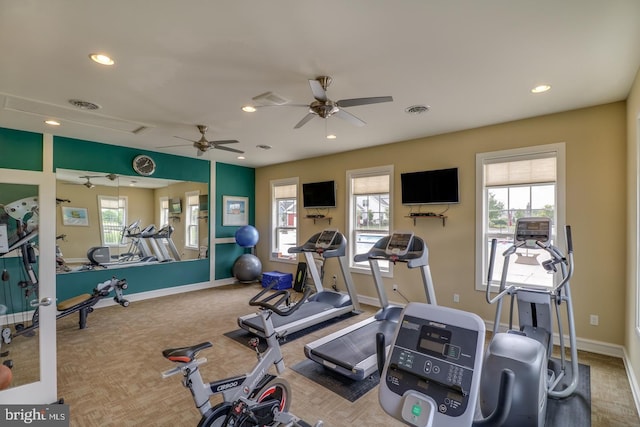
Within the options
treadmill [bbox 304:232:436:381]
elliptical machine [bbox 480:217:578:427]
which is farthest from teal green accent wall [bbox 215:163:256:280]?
elliptical machine [bbox 480:217:578:427]

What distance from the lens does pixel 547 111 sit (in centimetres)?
372

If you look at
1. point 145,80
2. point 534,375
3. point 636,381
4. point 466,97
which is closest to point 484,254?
point 636,381

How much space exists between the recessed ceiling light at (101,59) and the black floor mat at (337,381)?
3317mm

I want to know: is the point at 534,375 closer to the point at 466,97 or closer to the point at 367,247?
the point at 466,97

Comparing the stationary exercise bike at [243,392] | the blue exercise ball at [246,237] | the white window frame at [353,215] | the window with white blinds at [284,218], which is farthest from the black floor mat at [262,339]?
the blue exercise ball at [246,237]

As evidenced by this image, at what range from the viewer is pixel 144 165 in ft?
19.5

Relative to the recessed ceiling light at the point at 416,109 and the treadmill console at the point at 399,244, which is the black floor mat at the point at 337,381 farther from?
→ the recessed ceiling light at the point at 416,109

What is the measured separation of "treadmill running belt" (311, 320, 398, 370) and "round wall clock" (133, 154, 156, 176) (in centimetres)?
479

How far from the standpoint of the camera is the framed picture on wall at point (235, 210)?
23.9 ft

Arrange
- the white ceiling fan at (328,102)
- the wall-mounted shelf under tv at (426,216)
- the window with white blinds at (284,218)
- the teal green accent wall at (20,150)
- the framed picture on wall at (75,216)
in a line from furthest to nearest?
the window with white blinds at (284,218) < the framed picture on wall at (75,216) < the wall-mounted shelf under tv at (426,216) < the teal green accent wall at (20,150) < the white ceiling fan at (328,102)

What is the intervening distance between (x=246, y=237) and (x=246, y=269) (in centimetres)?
72

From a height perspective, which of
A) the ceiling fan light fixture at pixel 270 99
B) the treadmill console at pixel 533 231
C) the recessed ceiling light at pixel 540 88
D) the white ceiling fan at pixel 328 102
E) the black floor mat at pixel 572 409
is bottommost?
the black floor mat at pixel 572 409

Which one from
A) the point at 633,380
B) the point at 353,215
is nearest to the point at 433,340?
the point at 633,380

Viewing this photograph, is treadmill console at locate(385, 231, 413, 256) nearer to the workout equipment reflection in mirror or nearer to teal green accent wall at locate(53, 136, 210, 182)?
the workout equipment reflection in mirror
